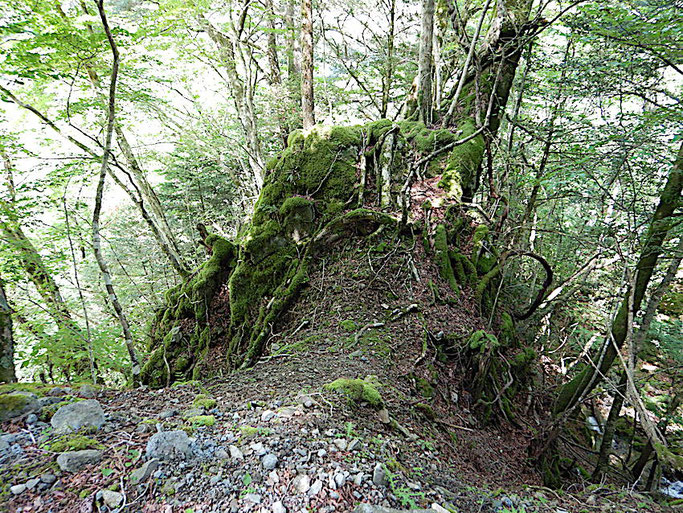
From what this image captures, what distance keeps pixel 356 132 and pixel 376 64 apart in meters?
5.74

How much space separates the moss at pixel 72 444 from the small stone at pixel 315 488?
5.09 ft

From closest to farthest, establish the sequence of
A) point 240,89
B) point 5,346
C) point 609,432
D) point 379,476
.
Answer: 1. point 379,476
2. point 5,346
3. point 609,432
4. point 240,89

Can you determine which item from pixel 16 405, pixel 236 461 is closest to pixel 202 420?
pixel 236 461

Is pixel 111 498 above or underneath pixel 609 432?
above

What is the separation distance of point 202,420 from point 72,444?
89 centimetres

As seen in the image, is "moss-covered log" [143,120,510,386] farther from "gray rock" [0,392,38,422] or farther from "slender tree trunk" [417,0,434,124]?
"gray rock" [0,392,38,422]

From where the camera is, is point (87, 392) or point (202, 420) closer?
point (202, 420)

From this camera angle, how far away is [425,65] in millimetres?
8242

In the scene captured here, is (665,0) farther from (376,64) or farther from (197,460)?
(376,64)

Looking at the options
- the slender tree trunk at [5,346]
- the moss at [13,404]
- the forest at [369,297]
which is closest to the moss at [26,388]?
the forest at [369,297]

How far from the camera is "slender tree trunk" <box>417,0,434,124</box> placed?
7.80 metres

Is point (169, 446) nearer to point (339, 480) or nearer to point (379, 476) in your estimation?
point (339, 480)

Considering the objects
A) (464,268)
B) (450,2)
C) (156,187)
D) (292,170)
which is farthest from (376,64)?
(156,187)

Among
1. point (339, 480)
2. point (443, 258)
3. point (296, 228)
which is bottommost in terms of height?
point (339, 480)
